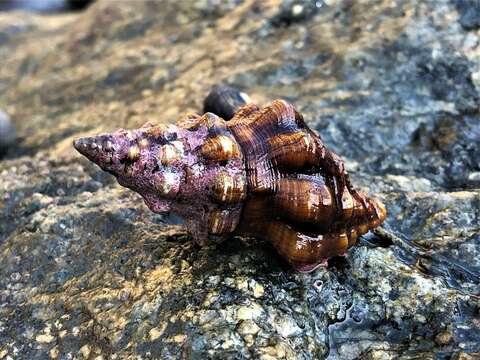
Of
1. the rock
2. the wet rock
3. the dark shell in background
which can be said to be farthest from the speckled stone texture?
the dark shell in background

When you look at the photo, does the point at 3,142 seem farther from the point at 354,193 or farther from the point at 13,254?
the point at 354,193

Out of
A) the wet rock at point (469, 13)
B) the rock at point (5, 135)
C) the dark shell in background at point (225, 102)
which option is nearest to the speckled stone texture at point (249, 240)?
the wet rock at point (469, 13)

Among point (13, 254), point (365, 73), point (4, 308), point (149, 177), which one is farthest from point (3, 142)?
point (365, 73)

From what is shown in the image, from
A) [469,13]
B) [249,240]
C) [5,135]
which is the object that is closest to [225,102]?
[249,240]

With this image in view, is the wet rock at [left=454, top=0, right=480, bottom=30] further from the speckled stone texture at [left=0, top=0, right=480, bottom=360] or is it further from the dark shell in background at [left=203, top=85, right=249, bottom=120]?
the dark shell in background at [left=203, top=85, right=249, bottom=120]

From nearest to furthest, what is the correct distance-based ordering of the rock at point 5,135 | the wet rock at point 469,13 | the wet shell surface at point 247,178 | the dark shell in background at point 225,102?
the wet shell surface at point 247,178
the dark shell in background at point 225,102
the wet rock at point 469,13
the rock at point 5,135

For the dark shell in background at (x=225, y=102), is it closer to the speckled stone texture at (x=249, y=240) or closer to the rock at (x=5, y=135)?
the speckled stone texture at (x=249, y=240)

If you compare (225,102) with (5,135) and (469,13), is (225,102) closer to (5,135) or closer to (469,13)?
(5,135)
